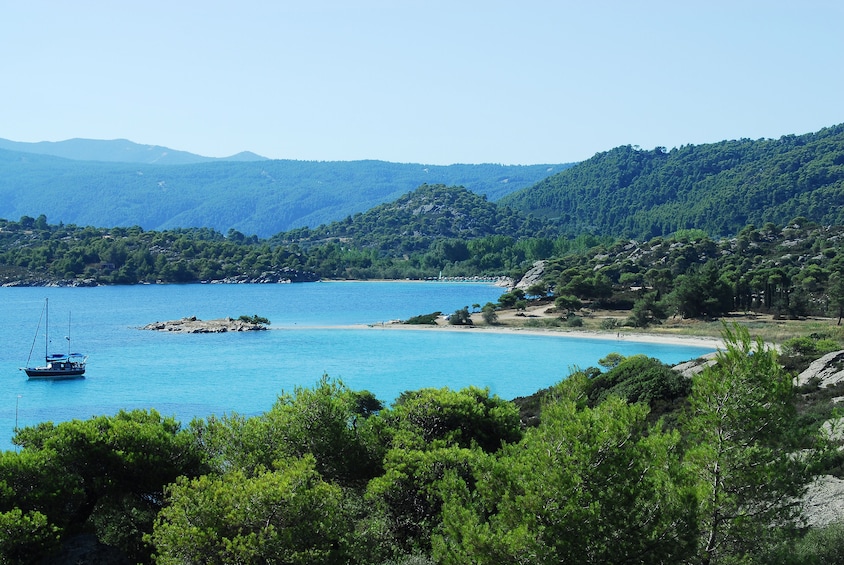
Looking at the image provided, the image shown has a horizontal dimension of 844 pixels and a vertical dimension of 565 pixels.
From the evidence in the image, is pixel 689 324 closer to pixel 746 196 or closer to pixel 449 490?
pixel 449 490

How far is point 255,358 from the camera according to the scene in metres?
51.7

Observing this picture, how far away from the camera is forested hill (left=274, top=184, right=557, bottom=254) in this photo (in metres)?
176

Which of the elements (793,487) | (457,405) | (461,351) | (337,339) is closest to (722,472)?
(793,487)

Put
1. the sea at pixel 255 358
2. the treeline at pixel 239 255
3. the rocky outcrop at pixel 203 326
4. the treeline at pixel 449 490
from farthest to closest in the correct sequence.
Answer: the treeline at pixel 239 255, the rocky outcrop at pixel 203 326, the sea at pixel 255 358, the treeline at pixel 449 490

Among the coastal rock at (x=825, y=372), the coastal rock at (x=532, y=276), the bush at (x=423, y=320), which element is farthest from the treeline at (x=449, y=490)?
the coastal rock at (x=532, y=276)

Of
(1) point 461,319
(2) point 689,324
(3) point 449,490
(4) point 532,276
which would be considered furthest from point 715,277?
(3) point 449,490

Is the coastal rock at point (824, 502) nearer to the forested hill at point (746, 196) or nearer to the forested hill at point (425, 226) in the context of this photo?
the forested hill at point (746, 196)

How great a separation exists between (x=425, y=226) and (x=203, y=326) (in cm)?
11773

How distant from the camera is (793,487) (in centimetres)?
912

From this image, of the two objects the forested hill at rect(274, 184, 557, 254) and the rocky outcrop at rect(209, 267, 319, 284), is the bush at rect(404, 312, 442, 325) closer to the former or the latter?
the rocky outcrop at rect(209, 267, 319, 284)

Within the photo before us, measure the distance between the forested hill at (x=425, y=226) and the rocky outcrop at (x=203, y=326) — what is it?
103m

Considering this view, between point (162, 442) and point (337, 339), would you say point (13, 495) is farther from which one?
point (337, 339)

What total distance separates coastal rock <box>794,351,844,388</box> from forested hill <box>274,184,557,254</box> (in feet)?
485

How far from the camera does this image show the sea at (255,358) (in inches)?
1496
